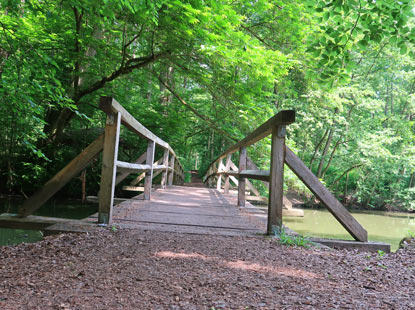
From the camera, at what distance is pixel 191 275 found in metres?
1.91

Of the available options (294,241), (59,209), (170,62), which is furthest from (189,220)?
(59,209)

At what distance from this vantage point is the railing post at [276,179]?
313cm

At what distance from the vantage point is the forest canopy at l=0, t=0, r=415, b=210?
4.05 meters

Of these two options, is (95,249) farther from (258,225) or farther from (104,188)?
(258,225)

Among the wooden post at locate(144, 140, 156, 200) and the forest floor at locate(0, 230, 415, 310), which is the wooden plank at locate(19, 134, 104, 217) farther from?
the wooden post at locate(144, 140, 156, 200)

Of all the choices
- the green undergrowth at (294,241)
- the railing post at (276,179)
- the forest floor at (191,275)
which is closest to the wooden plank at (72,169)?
the forest floor at (191,275)

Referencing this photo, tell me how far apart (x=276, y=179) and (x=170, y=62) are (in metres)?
5.18

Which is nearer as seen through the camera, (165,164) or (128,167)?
(128,167)

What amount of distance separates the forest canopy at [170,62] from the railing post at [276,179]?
131cm

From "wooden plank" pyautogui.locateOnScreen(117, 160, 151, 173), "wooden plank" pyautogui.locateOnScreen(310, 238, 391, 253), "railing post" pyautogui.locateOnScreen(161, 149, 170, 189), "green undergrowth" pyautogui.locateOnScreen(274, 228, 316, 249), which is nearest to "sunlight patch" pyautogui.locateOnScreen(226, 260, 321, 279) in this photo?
"green undergrowth" pyautogui.locateOnScreen(274, 228, 316, 249)

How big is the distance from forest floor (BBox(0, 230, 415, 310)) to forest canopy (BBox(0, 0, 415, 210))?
85.3 inches

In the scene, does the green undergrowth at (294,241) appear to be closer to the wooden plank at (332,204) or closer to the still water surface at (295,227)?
the wooden plank at (332,204)

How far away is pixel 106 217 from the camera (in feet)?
10.2

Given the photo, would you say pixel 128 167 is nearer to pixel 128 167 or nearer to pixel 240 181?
pixel 128 167
